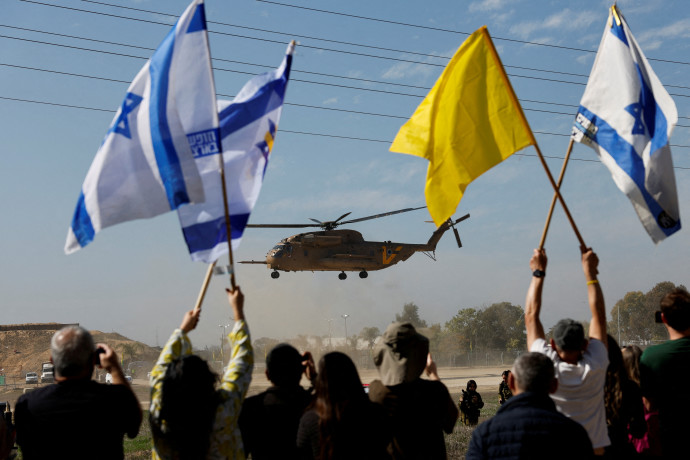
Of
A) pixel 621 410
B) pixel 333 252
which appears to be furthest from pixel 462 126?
pixel 333 252

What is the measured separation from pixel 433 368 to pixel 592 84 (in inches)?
121

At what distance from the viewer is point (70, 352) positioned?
436 cm

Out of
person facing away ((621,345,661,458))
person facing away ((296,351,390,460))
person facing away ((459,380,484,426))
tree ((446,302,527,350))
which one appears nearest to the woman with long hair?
person facing away ((621,345,661,458))

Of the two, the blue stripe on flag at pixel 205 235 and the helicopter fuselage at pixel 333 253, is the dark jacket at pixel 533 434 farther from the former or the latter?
the helicopter fuselage at pixel 333 253

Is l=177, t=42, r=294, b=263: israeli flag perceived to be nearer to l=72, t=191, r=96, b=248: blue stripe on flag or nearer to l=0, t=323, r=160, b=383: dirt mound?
l=72, t=191, r=96, b=248: blue stripe on flag

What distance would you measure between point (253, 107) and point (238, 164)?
62 cm

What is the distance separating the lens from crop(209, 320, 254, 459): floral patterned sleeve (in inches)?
176

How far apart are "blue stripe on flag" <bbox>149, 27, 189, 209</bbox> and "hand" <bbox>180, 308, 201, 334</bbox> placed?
0.97m

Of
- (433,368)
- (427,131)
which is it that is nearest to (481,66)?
(427,131)

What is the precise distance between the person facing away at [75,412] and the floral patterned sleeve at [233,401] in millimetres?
484

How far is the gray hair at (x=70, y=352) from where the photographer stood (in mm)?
4363

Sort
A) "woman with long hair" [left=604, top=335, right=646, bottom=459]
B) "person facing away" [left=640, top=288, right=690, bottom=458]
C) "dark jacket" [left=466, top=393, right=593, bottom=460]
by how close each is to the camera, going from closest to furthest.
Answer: "dark jacket" [left=466, top=393, right=593, bottom=460], "person facing away" [left=640, top=288, right=690, bottom=458], "woman with long hair" [left=604, top=335, right=646, bottom=459]

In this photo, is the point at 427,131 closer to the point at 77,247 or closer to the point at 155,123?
the point at 155,123

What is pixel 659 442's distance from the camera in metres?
5.75
